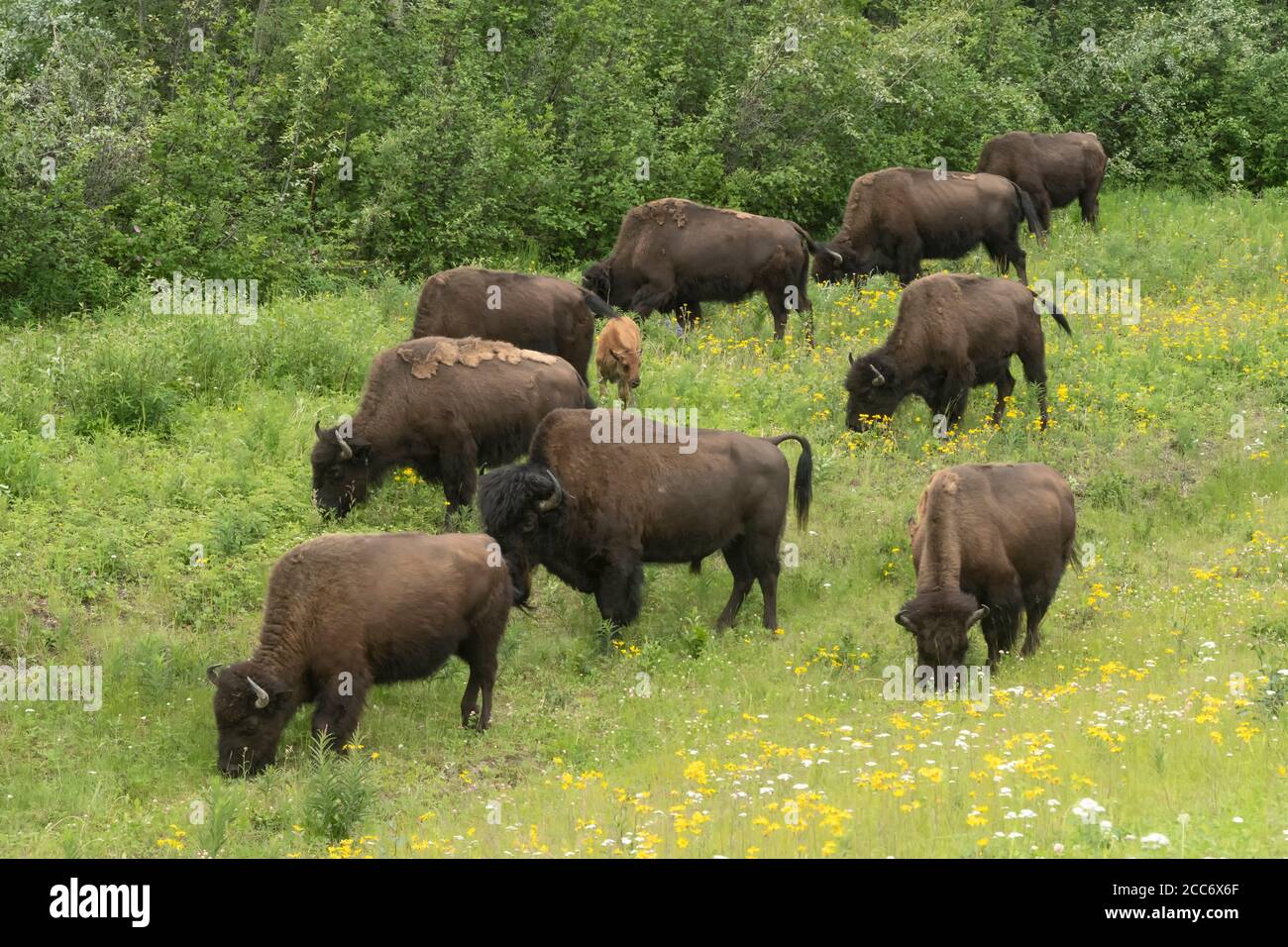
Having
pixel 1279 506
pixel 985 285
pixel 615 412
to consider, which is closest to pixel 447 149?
pixel 985 285

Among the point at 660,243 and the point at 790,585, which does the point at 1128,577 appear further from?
the point at 660,243

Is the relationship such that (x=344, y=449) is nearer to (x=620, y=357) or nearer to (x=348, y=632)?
(x=348, y=632)

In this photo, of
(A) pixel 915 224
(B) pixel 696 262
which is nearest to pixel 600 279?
(B) pixel 696 262

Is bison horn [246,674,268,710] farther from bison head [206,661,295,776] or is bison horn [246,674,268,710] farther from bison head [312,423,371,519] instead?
bison head [312,423,371,519]

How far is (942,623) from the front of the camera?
477 inches

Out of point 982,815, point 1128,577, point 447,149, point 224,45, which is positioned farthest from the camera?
point 224,45

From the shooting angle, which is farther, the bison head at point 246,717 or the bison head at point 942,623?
the bison head at point 942,623

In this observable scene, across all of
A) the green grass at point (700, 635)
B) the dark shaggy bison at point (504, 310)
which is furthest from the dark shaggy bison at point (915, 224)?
the dark shaggy bison at point (504, 310)

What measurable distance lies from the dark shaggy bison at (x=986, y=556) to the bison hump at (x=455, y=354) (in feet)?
14.9

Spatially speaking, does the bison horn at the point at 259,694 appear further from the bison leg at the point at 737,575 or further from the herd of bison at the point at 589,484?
the bison leg at the point at 737,575

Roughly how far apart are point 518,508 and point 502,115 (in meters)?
14.3

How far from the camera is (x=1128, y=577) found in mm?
14852

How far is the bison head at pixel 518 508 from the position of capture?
1306cm

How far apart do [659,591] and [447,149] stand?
37.5 ft
